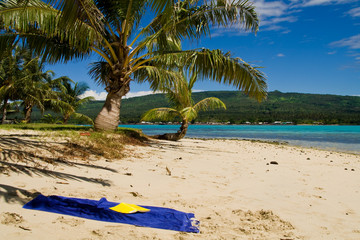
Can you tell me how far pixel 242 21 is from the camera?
27.2 ft

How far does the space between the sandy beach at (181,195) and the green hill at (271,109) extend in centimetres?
6134

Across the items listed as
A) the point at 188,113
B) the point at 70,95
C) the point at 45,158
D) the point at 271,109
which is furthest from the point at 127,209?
the point at 271,109

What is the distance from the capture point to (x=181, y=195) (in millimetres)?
3268

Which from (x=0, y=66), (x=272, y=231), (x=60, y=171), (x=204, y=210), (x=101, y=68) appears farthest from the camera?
(x=0, y=66)

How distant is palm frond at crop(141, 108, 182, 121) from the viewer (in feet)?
42.2

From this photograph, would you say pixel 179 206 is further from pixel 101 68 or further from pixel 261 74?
pixel 101 68

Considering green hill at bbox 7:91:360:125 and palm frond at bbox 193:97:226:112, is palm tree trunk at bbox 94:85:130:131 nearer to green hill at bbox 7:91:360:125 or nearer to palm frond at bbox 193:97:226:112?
palm frond at bbox 193:97:226:112

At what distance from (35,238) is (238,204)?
7.23 ft

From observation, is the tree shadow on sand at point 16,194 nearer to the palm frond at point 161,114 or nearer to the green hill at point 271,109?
the palm frond at point 161,114

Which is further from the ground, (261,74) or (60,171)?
(261,74)

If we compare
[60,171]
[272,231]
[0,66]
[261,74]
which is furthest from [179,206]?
[0,66]

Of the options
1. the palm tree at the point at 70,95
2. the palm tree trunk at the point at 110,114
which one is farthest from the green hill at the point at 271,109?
the palm tree trunk at the point at 110,114

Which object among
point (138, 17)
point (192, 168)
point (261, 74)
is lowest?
point (192, 168)

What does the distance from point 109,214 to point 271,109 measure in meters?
125
